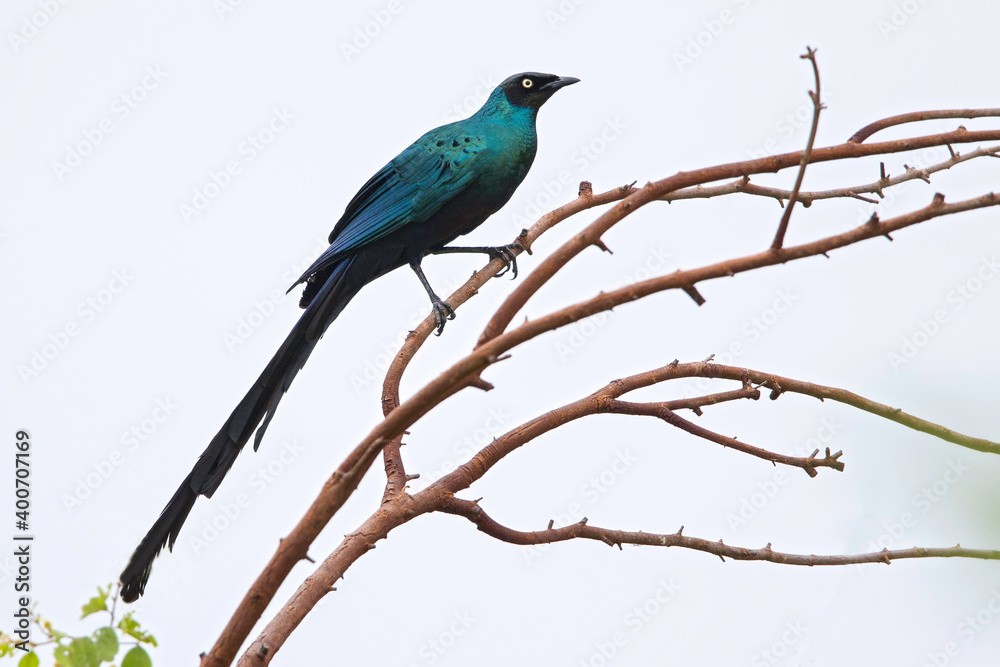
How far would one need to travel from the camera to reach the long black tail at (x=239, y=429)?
6.34 ft

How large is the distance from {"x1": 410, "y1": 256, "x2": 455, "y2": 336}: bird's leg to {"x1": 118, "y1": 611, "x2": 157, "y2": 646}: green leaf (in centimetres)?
129

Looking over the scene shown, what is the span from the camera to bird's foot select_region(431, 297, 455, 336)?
2578mm

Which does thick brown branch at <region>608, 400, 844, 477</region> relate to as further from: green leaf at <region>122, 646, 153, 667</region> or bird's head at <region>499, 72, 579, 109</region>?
bird's head at <region>499, 72, 579, 109</region>

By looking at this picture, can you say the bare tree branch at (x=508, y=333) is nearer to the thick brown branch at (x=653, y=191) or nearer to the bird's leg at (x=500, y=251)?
the thick brown branch at (x=653, y=191)

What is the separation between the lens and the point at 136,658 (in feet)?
4.03

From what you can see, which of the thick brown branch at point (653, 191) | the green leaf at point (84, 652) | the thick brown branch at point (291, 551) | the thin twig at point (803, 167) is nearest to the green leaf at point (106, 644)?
the green leaf at point (84, 652)

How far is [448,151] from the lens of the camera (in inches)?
120

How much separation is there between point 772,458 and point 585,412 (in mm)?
416

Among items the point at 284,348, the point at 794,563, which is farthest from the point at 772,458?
the point at 284,348

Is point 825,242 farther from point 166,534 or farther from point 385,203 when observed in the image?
point 385,203

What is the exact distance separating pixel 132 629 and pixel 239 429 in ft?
3.13

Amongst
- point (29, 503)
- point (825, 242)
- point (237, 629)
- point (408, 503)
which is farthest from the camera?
point (29, 503)

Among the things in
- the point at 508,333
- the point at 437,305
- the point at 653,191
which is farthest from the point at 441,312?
the point at 508,333

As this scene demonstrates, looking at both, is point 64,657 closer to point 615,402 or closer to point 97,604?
point 97,604
